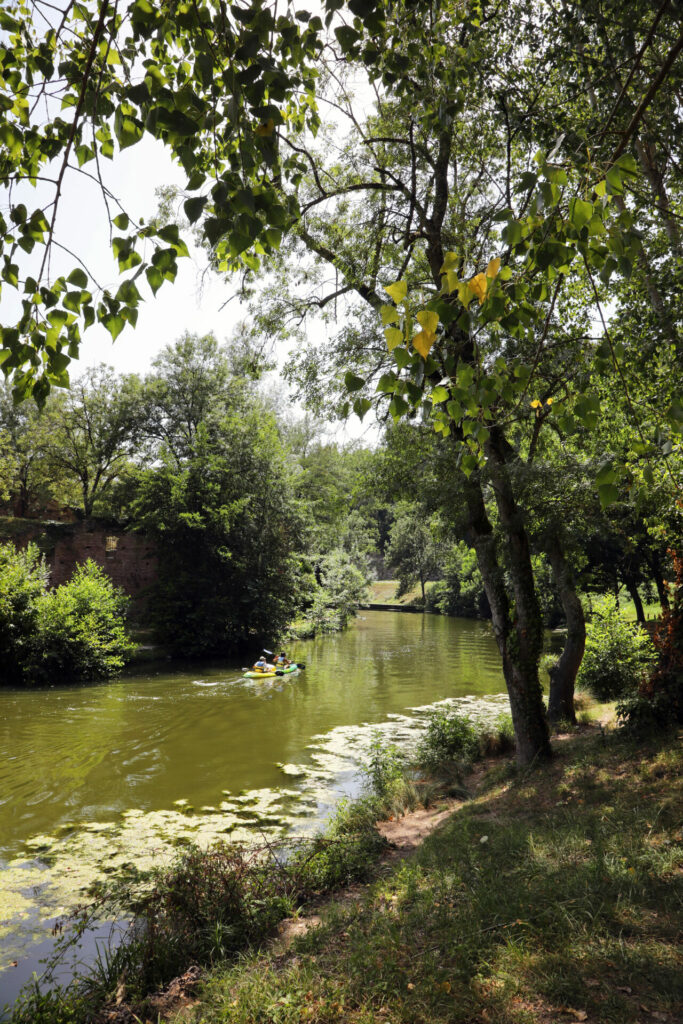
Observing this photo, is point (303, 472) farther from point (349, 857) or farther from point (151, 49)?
point (151, 49)

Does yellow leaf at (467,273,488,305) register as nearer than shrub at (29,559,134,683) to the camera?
Yes

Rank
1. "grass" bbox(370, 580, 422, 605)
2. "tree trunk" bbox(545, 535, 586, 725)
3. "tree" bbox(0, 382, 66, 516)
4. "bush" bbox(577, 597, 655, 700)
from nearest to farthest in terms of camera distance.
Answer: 1. "tree trunk" bbox(545, 535, 586, 725)
2. "bush" bbox(577, 597, 655, 700)
3. "tree" bbox(0, 382, 66, 516)
4. "grass" bbox(370, 580, 422, 605)

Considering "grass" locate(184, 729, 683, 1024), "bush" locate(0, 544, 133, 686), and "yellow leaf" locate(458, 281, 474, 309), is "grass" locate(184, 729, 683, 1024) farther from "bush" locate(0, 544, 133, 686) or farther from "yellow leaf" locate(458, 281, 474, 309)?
"bush" locate(0, 544, 133, 686)

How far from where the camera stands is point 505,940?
321 cm

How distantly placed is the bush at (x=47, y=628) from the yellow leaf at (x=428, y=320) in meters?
15.7

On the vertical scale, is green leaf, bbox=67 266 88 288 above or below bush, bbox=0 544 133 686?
above

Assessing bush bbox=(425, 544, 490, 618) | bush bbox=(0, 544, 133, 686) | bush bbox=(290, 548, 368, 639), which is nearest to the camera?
bush bbox=(0, 544, 133, 686)

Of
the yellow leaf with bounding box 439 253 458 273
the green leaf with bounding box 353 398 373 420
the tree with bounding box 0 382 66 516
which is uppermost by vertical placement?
the tree with bounding box 0 382 66 516

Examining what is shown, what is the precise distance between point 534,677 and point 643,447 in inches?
243

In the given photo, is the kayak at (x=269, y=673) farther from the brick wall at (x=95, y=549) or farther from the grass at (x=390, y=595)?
the grass at (x=390, y=595)

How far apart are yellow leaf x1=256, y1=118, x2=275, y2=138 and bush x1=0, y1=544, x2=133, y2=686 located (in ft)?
50.0

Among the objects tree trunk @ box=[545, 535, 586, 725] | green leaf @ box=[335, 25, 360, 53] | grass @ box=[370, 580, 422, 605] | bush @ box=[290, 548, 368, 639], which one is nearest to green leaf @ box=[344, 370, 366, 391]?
green leaf @ box=[335, 25, 360, 53]

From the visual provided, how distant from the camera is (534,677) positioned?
7504mm

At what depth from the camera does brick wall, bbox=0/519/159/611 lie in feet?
68.9
